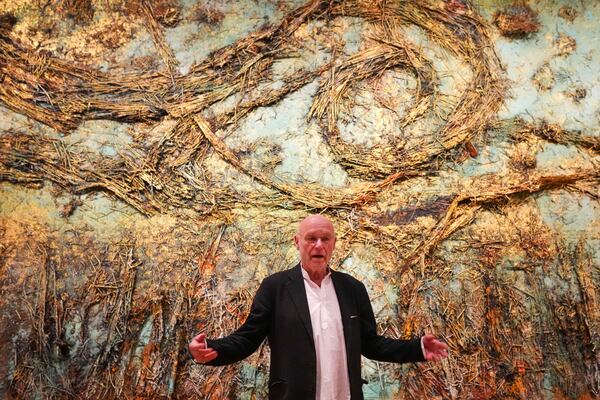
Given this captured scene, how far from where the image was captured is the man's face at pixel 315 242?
6.91ft

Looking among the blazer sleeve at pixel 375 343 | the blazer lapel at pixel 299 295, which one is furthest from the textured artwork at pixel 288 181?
the blazer lapel at pixel 299 295

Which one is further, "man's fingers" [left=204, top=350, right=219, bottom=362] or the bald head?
the bald head

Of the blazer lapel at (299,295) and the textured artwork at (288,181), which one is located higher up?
the textured artwork at (288,181)

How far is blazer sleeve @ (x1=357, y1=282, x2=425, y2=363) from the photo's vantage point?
212 centimetres

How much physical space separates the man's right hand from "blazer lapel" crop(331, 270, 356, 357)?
0.45 metres

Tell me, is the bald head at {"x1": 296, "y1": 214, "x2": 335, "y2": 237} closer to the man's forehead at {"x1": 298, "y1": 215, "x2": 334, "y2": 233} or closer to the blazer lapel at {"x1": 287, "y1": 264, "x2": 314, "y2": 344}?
the man's forehead at {"x1": 298, "y1": 215, "x2": 334, "y2": 233}

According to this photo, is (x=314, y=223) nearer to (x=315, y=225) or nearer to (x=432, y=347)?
(x=315, y=225)

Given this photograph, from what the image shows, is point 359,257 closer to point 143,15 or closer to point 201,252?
point 201,252

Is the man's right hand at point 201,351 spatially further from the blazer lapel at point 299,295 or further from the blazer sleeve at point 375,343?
the blazer sleeve at point 375,343

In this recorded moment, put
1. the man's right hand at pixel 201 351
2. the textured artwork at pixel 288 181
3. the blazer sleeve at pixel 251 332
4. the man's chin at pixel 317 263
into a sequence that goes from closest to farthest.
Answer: the man's right hand at pixel 201 351, the blazer sleeve at pixel 251 332, the man's chin at pixel 317 263, the textured artwork at pixel 288 181

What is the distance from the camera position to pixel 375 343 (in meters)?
2.16

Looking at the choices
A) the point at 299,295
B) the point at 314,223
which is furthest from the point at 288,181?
the point at 299,295

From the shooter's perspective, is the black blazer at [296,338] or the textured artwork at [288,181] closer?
the black blazer at [296,338]

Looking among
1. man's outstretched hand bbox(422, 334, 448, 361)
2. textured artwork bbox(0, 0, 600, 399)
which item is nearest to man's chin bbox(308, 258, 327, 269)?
man's outstretched hand bbox(422, 334, 448, 361)
